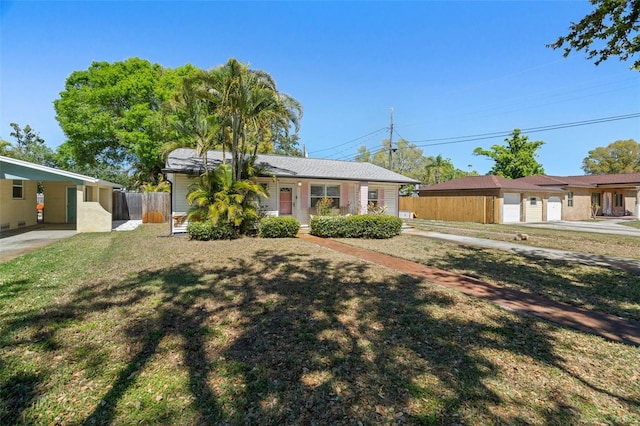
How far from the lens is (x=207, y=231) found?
1157 centimetres

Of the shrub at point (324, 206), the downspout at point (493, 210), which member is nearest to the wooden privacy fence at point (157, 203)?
the shrub at point (324, 206)

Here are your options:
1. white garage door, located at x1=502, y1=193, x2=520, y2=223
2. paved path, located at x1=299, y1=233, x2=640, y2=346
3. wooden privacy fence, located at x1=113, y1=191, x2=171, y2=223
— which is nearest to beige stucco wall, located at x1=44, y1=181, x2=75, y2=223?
wooden privacy fence, located at x1=113, y1=191, x2=171, y2=223

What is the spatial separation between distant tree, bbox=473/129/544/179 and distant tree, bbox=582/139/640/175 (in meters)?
28.1

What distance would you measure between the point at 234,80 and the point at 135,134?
16740mm

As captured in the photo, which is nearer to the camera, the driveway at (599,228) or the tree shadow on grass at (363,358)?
the tree shadow on grass at (363,358)

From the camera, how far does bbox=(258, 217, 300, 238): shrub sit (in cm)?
1254

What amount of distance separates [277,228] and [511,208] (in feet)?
63.9

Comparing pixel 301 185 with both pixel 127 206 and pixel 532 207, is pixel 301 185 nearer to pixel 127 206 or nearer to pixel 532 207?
pixel 127 206

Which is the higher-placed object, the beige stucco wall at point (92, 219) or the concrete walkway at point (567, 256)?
the beige stucco wall at point (92, 219)

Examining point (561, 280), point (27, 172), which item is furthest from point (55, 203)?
point (561, 280)

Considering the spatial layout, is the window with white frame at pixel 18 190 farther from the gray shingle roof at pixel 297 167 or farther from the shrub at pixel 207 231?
the shrub at pixel 207 231

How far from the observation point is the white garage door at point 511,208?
2319cm

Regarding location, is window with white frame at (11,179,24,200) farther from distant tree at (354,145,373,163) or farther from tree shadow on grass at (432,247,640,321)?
distant tree at (354,145,373,163)

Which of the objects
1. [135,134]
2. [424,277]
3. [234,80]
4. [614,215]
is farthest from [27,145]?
[614,215]
